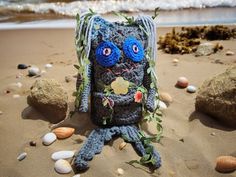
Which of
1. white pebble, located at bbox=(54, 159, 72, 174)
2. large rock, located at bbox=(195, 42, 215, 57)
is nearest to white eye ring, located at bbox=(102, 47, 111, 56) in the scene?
white pebble, located at bbox=(54, 159, 72, 174)

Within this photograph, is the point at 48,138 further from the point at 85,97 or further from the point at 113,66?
the point at 113,66

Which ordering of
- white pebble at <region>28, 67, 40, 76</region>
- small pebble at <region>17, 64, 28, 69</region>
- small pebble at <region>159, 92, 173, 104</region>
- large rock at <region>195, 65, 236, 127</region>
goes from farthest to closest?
small pebble at <region>17, 64, 28, 69</region> < white pebble at <region>28, 67, 40, 76</region> < small pebble at <region>159, 92, 173, 104</region> < large rock at <region>195, 65, 236, 127</region>

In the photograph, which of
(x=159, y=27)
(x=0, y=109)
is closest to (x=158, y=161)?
(x=0, y=109)

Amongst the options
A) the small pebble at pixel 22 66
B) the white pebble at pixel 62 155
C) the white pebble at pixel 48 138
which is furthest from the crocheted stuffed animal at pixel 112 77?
the small pebble at pixel 22 66

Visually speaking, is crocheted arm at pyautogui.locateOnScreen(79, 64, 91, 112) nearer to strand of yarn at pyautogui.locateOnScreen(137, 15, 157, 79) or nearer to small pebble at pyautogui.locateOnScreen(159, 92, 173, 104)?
Answer: strand of yarn at pyautogui.locateOnScreen(137, 15, 157, 79)

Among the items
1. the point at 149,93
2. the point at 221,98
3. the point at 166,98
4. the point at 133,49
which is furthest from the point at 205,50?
the point at 133,49

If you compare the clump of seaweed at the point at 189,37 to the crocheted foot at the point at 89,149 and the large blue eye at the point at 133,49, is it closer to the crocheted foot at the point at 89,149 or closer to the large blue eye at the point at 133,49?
the large blue eye at the point at 133,49
